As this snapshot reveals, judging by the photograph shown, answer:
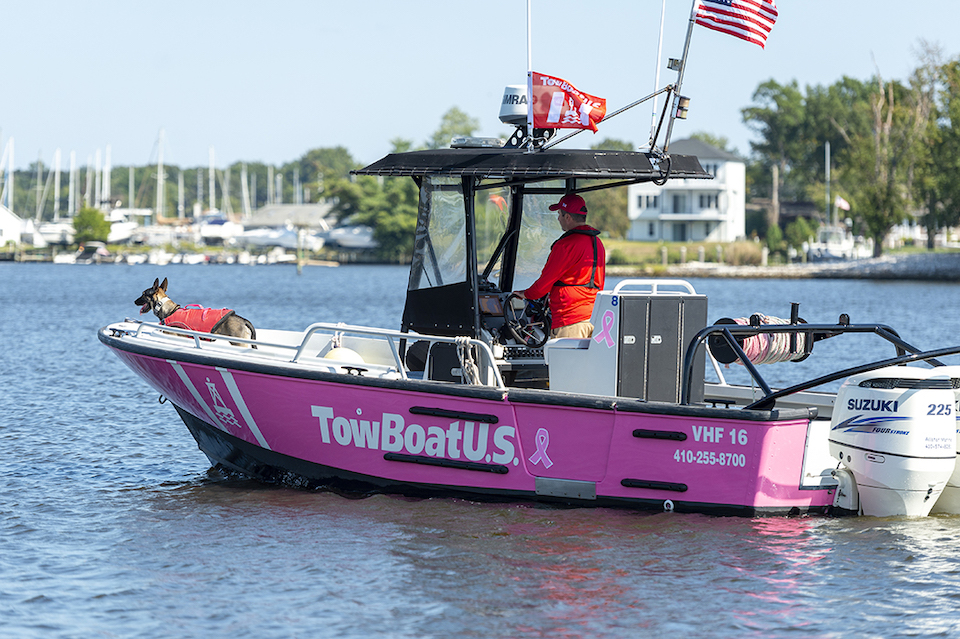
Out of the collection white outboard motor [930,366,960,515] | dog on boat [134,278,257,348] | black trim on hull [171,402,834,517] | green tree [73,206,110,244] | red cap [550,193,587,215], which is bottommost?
black trim on hull [171,402,834,517]

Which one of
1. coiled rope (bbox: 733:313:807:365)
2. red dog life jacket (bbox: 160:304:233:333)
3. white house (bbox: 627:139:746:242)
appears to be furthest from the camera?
white house (bbox: 627:139:746:242)

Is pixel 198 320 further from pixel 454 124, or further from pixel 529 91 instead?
pixel 454 124

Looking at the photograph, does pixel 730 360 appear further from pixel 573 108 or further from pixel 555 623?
pixel 555 623

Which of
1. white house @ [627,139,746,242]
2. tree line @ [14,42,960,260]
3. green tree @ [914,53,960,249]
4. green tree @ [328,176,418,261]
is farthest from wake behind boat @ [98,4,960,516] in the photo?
green tree @ [328,176,418,261]

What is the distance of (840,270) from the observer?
6400 centimetres

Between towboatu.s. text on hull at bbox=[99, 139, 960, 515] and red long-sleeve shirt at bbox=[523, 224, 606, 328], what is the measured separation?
298 millimetres

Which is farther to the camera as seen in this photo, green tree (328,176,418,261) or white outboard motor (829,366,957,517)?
green tree (328,176,418,261)

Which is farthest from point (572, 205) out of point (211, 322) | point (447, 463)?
point (211, 322)

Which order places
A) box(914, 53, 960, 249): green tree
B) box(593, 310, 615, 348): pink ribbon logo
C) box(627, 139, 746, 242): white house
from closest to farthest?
box(593, 310, 615, 348): pink ribbon logo → box(914, 53, 960, 249): green tree → box(627, 139, 746, 242): white house

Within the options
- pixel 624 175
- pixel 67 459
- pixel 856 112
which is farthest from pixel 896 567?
pixel 856 112

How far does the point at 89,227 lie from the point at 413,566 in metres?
102

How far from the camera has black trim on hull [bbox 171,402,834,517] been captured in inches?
295

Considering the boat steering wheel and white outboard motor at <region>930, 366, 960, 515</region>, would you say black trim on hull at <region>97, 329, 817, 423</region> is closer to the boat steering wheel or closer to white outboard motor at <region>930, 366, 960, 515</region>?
the boat steering wheel

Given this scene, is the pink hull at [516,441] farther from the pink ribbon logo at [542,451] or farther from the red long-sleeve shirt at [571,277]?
the red long-sleeve shirt at [571,277]
